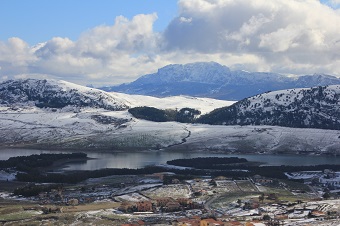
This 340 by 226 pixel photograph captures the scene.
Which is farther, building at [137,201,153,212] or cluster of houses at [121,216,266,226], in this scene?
building at [137,201,153,212]

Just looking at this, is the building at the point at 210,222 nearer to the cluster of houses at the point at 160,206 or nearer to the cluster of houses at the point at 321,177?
the cluster of houses at the point at 160,206

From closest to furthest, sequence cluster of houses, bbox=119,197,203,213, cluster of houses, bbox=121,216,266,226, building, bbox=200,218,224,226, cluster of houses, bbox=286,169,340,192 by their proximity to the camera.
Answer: building, bbox=200,218,224,226, cluster of houses, bbox=121,216,266,226, cluster of houses, bbox=119,197,203,213, cluster of houses, bbox=286,169,340,192

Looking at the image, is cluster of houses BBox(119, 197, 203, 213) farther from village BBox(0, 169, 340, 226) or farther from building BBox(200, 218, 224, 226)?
building BBox(200, 218, 224, 226)

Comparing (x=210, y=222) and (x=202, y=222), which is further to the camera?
(x=210, y=222)

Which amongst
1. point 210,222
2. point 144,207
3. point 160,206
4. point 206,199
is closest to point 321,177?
point 206,199

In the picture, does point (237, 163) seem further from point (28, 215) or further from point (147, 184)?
point (28, 215)

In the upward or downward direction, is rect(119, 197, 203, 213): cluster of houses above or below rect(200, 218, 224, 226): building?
above

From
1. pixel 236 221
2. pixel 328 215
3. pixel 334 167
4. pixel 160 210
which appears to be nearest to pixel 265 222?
pixel 236 221

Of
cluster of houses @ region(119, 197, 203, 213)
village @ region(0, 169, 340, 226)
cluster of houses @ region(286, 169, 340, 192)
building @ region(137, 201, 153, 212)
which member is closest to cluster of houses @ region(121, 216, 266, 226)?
village @ region(0, 169, 340, 226)

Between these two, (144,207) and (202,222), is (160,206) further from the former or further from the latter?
(202,222)
